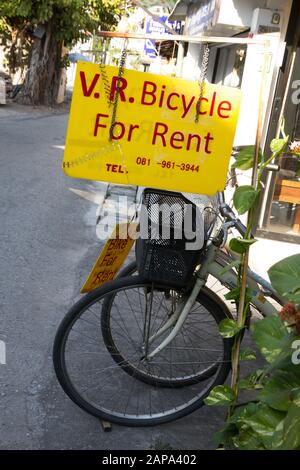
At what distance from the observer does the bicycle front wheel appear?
10.3 ft

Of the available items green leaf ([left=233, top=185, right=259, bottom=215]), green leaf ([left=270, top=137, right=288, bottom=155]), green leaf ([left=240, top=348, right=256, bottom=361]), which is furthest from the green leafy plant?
green leaf ([left=270, top=137, right=288, bottom=155])

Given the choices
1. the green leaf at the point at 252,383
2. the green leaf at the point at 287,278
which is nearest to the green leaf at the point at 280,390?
the green leaf at the point at 287,278

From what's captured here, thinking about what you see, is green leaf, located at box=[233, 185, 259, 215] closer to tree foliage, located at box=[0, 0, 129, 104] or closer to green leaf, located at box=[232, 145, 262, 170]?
green leaf, located at box=[232, 145, 262, 170]

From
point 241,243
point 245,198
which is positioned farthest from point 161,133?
point 241,243

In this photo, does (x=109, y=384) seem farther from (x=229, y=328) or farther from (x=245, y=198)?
(x=245, y=198)

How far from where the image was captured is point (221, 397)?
2.74 m

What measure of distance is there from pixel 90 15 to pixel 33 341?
2339cm

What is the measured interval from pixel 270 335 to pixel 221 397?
461mm

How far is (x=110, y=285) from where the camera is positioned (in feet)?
10.1

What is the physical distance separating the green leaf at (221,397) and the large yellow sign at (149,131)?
867mm

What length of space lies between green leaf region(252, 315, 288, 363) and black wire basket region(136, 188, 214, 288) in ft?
2.01

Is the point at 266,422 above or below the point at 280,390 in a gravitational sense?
below

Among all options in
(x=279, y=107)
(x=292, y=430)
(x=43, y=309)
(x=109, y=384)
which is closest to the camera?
(x=292, y=430)

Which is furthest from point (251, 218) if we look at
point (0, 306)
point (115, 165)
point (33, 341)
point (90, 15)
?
point (90, 15)
